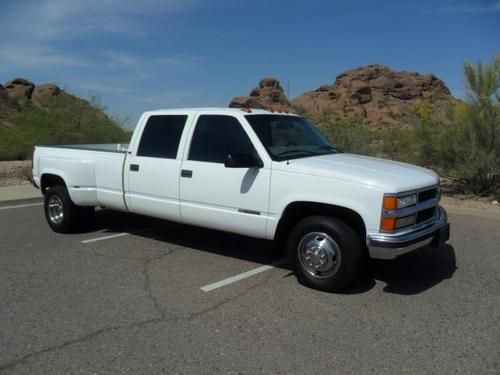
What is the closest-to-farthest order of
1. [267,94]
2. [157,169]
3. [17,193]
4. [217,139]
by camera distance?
[217,139], [157,169], [17,193], [267,94]

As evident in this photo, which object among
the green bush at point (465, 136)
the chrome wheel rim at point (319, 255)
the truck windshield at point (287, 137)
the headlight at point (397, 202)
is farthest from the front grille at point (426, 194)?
the green bush at point (465, 136)

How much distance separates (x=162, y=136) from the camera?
6.68 m

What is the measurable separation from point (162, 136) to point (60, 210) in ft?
7.73

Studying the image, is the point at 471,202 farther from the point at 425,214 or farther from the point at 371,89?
the point at 371,89

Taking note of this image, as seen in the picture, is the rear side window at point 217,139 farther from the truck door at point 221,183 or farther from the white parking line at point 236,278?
the white parking line at point 236,278

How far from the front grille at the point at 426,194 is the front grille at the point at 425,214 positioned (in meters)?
0.13

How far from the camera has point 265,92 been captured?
11238 centimetres

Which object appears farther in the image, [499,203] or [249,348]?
[499,203]

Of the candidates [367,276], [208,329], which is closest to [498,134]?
[367,276]

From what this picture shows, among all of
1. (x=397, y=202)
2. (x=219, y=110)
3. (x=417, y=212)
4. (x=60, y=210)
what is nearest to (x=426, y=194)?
(x=417, y=212)

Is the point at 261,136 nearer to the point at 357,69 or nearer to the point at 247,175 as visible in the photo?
the point at 247,175

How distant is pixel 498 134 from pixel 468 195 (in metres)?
1.48

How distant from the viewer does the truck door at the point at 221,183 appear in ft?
18.4

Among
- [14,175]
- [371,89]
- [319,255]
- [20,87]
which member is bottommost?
[14,175]
